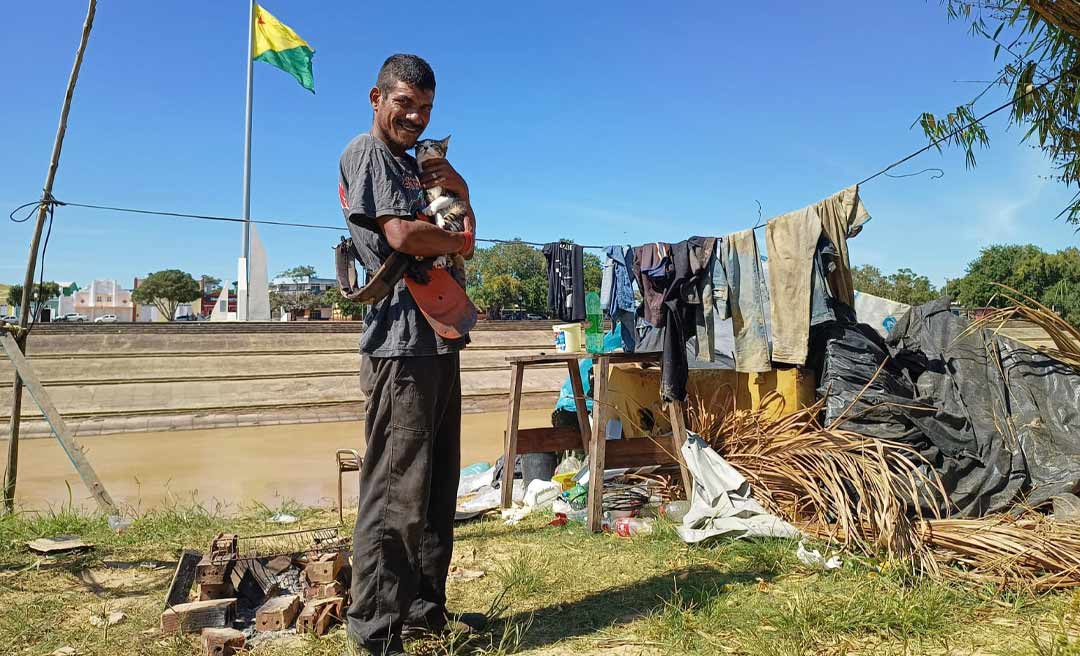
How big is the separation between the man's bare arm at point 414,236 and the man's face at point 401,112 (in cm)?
37

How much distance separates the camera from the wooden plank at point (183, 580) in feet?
9.16

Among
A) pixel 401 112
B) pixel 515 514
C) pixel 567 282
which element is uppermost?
pixel 401 112

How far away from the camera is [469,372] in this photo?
46.4ft

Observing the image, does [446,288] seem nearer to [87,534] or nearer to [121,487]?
[87,534]

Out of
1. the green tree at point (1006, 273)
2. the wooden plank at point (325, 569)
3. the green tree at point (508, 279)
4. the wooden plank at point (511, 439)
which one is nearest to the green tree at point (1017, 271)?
the green tree at point (1006, 273)

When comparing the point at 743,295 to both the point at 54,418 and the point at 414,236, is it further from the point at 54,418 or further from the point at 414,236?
the point at 54,418

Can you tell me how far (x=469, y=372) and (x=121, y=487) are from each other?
776 cm

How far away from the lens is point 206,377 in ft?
39.7

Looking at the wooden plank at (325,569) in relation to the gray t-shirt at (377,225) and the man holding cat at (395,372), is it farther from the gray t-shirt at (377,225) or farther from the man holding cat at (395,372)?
the gray t-shirt at (377,225)

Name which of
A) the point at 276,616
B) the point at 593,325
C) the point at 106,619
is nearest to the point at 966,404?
the point at 593,325

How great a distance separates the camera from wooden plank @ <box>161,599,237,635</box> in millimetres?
2574

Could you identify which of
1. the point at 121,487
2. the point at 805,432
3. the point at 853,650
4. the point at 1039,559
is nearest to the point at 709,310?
the point at 805,432

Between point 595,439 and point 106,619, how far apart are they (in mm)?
2611

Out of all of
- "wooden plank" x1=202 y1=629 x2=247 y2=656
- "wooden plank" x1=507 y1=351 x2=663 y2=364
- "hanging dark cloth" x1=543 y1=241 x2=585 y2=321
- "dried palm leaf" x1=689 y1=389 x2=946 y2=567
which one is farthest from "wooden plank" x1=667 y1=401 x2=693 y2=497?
"wooden plank" x1=202 y1=629 x2=247 y2=656
